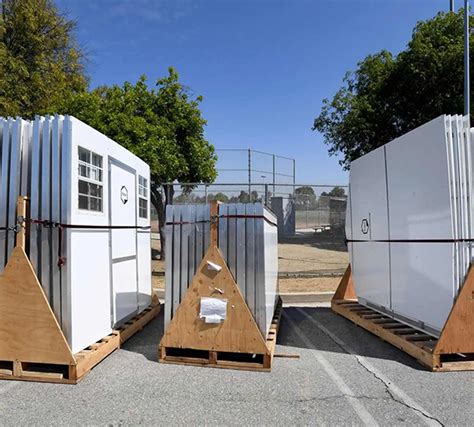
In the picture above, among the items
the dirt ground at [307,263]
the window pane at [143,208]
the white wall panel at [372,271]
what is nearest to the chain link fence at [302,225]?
the dirt ground at [307,263]

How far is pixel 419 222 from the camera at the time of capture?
523cm

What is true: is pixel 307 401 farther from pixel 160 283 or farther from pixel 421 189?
pixel 160 283

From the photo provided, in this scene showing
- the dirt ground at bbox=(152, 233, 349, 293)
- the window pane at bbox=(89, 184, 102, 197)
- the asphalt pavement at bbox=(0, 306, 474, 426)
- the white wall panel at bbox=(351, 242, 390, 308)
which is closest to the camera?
the asphalt pavement at bbox=(0, 306, 474, 426)

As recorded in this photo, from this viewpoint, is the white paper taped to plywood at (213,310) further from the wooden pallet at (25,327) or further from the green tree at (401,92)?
the green tree at (401,92)

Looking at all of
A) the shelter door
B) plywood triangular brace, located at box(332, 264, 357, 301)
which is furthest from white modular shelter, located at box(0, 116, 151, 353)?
plywood triangular brace, located at box(332, 264, 357, 301)

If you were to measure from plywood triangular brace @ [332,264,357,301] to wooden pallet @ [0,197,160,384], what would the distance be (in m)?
4.95

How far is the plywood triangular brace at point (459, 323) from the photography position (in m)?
4.59

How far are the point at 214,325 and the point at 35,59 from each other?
45.6 ft

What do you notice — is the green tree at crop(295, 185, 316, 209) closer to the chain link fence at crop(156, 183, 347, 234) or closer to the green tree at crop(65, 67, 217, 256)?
the chain link fence at crop(156, 183, 347, 234)

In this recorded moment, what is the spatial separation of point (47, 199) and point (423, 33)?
58.7 ft

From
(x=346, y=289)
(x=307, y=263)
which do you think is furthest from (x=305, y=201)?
(x=346, y=289)

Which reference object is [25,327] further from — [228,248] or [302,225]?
[302,225]

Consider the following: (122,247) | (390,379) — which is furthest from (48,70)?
(390,379)

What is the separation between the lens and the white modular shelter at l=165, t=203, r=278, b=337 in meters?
4.76
